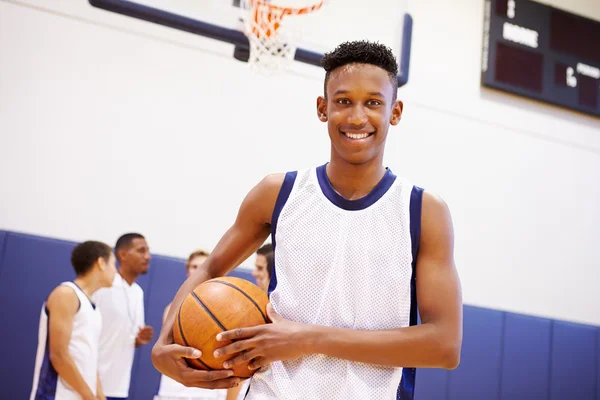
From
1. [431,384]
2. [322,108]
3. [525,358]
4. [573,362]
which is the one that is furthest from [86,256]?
[573,362]

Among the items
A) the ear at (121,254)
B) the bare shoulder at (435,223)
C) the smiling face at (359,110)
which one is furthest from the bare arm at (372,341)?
the ear at (121,254)

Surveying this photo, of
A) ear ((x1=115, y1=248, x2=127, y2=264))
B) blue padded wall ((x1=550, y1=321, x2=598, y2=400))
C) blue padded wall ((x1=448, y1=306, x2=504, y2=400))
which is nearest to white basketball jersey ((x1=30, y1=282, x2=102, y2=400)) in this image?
ear ((x1=115, y1=248, x2=127, y2=264))

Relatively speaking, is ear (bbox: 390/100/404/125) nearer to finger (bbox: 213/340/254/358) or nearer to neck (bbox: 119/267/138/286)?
finger (bbox: 213/340/254/358)

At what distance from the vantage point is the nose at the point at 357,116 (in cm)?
164

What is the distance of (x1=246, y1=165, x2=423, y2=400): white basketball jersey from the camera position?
1551 mm

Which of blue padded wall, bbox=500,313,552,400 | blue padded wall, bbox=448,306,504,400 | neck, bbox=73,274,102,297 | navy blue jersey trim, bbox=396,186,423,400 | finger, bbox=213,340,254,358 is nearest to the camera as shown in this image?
finger, bbox=213,340,254,358

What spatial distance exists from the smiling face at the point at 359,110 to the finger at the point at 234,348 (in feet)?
1.90

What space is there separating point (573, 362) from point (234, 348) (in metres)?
7.01

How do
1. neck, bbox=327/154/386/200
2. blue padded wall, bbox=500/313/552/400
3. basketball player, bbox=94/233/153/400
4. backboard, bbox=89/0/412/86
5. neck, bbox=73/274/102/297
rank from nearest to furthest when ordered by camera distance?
1. neck, bbox=327/154/386/200
2. neck, bbox=73/274/102/297
3. backboard, bbox=89/0/412/86
4. basketball player, bbox=94/233/153/400
5. blue padded wall, bbox=500/313/552/400

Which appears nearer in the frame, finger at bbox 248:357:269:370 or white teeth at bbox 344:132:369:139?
finger at bbox 248:357:269:370

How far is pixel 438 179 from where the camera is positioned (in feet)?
24.3

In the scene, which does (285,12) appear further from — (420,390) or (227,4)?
(420,390)

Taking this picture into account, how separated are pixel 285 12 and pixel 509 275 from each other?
4.44 meters

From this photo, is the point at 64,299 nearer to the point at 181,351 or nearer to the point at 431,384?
the point at 181,351
